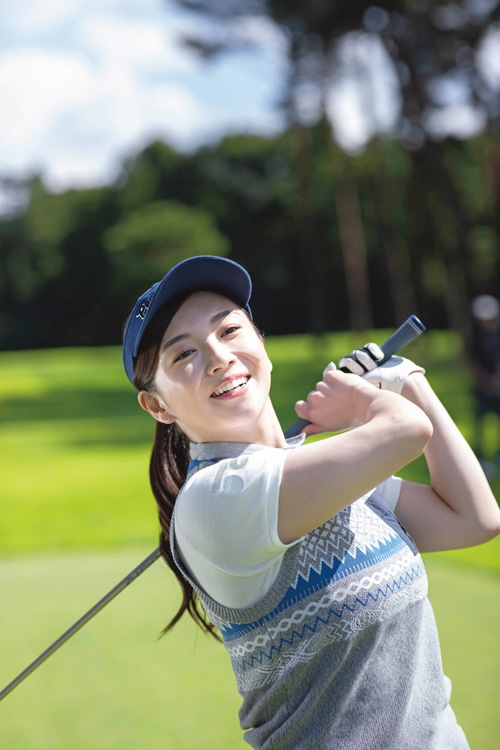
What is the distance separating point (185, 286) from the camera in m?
1.44

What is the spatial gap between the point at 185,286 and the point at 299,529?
16.9 inches

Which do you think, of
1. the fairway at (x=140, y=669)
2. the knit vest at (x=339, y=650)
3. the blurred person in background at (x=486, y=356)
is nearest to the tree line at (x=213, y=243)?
the blurred person in background at (x=486, y=356)

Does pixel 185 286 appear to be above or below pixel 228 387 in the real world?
above

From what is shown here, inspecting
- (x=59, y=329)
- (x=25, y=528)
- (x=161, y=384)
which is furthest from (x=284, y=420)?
(x=59, y=329)

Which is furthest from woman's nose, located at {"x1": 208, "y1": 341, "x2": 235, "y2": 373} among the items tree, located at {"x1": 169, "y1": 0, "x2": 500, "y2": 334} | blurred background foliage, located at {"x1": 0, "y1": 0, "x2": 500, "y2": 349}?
blurred background foliage, located at {"x1": 0, "y1": 0, "x2": 500, "y2": 349}

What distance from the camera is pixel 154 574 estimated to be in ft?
16.3

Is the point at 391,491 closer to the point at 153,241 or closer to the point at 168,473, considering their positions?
the point at 168,473

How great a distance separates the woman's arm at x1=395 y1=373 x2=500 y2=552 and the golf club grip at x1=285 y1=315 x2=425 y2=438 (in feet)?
0.34

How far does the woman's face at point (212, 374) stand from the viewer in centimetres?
137

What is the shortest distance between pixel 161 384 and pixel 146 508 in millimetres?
7687

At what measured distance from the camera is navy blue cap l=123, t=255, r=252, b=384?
1408mm

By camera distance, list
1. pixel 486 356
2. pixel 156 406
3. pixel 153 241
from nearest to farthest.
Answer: pixel 156 406 < pixel 486 356 < pixel 153 241

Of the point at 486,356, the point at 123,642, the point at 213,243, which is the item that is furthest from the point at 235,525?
the point at 213,243

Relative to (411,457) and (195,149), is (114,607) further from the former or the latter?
(195,149)
